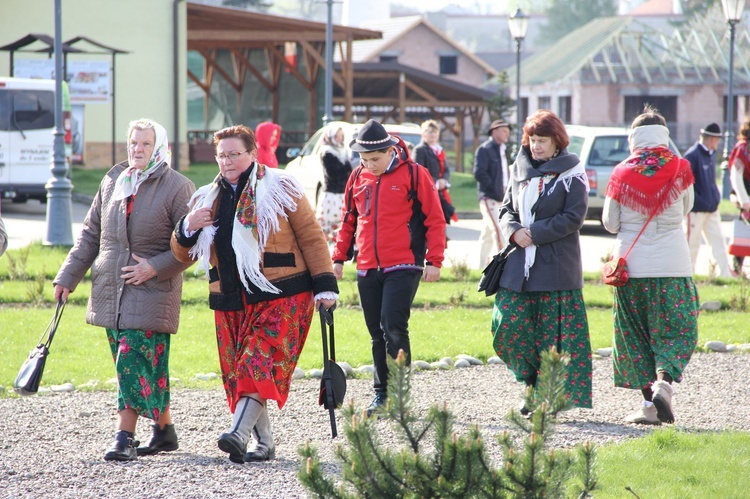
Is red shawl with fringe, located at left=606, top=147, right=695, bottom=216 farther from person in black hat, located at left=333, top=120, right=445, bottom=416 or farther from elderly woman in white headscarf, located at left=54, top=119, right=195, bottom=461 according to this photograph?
elderly woman in white headscarf, located at left=54, top=119, right=195, bottom=461

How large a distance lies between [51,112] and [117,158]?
Result: 9.23 m

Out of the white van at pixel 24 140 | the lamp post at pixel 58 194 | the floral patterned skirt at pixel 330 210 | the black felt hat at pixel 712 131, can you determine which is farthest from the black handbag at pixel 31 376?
the white van at pixel 24 140

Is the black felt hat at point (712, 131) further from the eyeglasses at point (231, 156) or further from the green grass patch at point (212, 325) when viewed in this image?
the eyeglasses at point (231, 156)

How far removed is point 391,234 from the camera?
21.9 ft

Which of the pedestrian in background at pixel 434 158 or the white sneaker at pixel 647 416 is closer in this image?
the white sneaker at pixel 647 416

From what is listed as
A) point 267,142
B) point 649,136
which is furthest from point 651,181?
point 267,142

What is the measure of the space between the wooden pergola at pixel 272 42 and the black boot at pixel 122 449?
2621cm

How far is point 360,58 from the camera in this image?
61.6 metres

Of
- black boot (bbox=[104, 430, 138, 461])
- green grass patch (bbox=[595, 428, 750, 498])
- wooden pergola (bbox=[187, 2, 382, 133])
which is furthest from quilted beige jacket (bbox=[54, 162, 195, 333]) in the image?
wooden pergola (bbox=[187, 2, 382, 133])

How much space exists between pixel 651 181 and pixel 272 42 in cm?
2984

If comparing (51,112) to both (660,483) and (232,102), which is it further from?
(232,102)

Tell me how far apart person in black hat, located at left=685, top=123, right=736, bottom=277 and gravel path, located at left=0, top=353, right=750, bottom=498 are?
13.2 feet

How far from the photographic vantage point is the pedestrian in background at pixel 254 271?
5.45 meters

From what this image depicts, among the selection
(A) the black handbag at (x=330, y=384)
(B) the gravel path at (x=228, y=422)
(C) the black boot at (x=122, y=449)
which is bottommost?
(B) the gravel path at (x=228, y=422)
